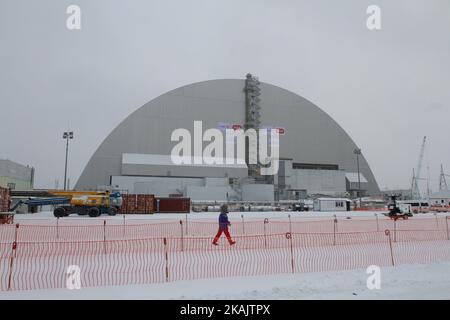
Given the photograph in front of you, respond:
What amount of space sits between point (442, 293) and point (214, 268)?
228 inches

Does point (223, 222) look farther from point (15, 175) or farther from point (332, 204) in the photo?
point (15, 175)

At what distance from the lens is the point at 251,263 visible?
1105cm

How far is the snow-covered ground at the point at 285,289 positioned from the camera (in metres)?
7.53

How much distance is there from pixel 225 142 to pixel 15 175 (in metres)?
34.0

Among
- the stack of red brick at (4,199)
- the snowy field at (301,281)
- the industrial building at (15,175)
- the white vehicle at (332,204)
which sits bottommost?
the snowy field at (301,281)

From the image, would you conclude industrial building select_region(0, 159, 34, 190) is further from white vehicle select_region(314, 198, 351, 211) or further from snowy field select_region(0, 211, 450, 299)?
snowy field select_region(0, 211, 450, 299)

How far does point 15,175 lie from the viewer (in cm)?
5309

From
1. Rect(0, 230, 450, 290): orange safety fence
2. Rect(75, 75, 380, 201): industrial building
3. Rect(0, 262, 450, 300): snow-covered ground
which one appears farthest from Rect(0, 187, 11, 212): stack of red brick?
Rect(0, 262, 450, 300): snow-covered ground

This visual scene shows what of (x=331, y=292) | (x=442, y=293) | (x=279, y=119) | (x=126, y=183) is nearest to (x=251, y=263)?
(x=331, y=292)

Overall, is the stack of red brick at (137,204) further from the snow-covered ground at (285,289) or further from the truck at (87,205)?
the snow-covered ground at (285,289)

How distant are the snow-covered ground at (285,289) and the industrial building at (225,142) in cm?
4650

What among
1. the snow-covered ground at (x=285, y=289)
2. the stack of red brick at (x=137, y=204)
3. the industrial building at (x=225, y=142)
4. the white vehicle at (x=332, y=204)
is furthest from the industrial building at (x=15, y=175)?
the snow-covered ground at (x=285, y=289)

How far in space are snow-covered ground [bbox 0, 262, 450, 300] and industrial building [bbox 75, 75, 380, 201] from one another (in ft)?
153
